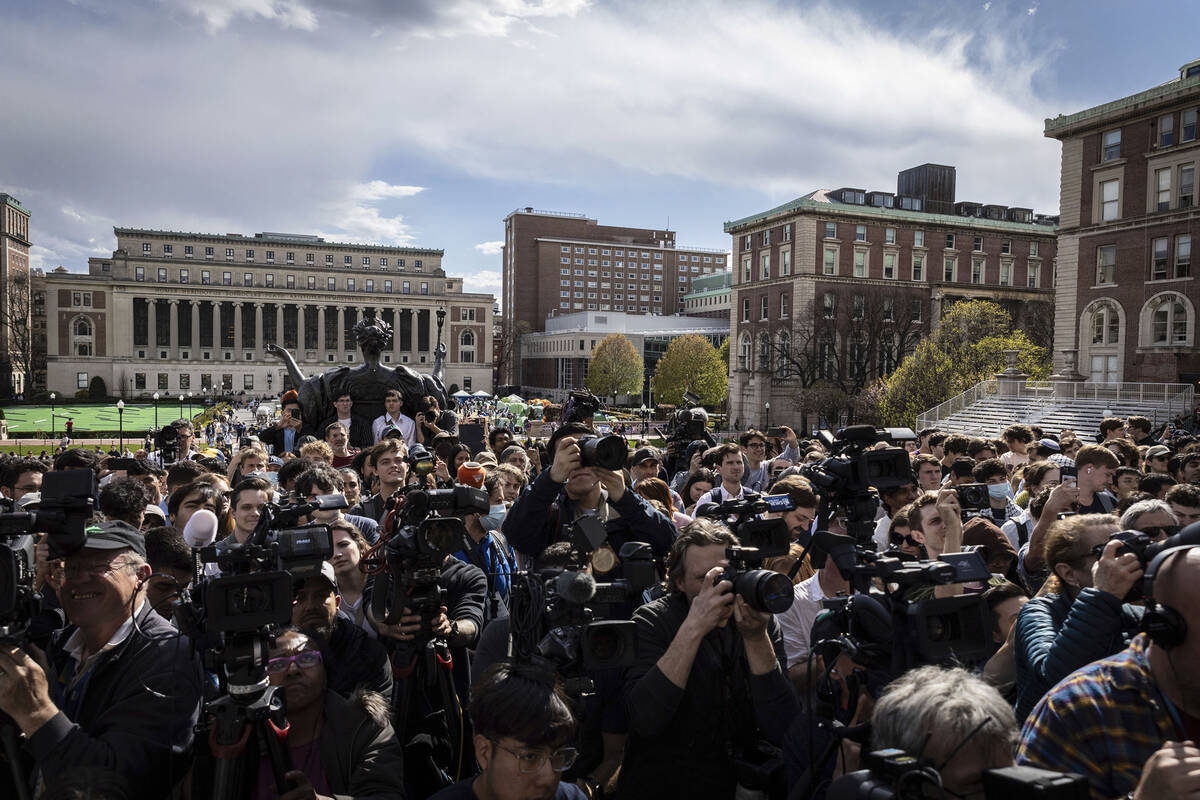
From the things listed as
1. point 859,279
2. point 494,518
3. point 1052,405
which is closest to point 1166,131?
point 1052,405

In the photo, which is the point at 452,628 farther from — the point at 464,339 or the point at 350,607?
the point at 464,339

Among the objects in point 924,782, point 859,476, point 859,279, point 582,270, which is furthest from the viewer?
point 582,270

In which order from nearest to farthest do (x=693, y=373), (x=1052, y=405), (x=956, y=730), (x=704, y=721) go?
1. (x=956, y=730)
2. (x=704, y=721)
3. (x=1052, y=405)
4. (x=693, y=373)

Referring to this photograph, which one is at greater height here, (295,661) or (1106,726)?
(1106,726)

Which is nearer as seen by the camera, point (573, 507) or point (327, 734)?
point (327, 734)

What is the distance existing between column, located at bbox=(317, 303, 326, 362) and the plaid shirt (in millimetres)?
119568

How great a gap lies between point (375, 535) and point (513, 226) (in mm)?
135289

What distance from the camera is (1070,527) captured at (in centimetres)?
384

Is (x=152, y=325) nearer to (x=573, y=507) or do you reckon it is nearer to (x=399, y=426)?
(x=399, y=426)

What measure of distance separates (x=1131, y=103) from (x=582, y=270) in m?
104

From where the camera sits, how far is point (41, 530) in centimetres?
295

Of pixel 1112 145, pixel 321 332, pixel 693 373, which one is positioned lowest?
pixel 693 373

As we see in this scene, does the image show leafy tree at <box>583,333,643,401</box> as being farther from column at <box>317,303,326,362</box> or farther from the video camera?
the video camera

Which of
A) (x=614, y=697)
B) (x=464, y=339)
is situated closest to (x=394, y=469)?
(x=614, y=697)
